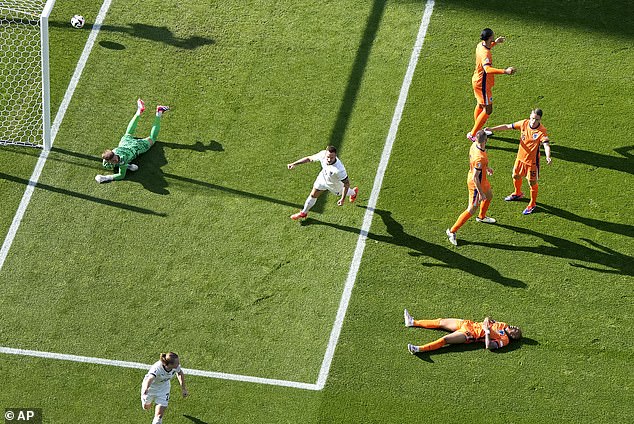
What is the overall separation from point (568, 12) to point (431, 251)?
671 cm

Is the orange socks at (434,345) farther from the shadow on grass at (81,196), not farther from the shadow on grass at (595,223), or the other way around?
the shadow on grass at (81,196)

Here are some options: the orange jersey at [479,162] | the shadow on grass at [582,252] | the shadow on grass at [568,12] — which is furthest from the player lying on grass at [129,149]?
the shadow on grass at [568,12]

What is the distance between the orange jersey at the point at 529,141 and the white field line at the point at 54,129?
27.8 feet

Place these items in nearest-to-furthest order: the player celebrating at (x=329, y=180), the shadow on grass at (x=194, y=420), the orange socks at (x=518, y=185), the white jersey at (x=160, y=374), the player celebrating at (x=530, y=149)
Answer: the white jersey at (x=160, y=374) → the shadow on grass at (x=194, y=420) → the player celebrating at (x=329, y=180) → the player celebrating at (x=530, y=149) → the orange socks at (x=518, y=185)

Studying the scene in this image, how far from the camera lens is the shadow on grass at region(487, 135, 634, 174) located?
19562 millimetres

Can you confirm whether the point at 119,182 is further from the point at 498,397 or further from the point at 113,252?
the point at 498,397

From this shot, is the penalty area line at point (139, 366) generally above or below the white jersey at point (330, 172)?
below

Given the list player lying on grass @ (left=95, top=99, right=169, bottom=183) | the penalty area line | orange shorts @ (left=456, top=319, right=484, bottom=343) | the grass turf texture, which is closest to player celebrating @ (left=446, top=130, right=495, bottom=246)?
the grass turf texture

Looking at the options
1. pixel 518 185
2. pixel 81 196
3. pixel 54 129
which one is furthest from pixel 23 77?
pixel 518 185

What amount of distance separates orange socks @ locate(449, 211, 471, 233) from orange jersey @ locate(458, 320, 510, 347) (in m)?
1.89

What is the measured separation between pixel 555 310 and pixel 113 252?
746cm

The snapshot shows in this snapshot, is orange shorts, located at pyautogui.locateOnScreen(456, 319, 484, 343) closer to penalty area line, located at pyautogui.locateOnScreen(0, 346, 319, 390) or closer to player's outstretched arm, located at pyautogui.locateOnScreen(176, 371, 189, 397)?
penalty area line, located at pyautogui.locateOnScreen(0, 346, 319, 390)

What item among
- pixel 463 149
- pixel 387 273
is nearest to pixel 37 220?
pixel 387 273

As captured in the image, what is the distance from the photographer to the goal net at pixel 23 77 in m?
19.9
